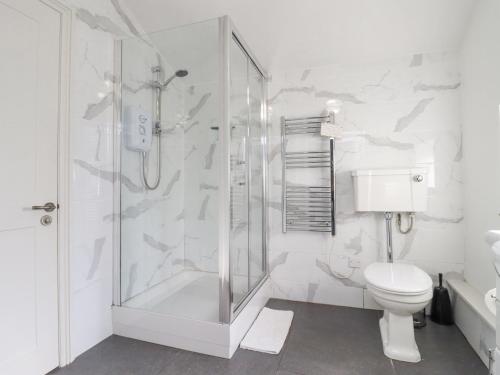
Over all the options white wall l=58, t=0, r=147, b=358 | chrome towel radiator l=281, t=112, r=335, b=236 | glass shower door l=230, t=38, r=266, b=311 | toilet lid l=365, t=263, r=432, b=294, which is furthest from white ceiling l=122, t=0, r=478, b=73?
toilet lid l=365, t=263, r=432, b=294

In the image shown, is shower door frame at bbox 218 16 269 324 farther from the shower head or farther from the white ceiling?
the shower head

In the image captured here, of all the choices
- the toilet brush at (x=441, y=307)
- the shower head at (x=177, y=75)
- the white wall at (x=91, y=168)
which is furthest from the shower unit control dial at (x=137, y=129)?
the toilet brush at (x=441, y=307)

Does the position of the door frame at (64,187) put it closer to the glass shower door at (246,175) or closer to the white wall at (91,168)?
the white wall at (91,168)

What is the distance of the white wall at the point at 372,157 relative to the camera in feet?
7.19

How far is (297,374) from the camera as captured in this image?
4.99ft

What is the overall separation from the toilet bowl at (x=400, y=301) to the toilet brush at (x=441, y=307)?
464 mm

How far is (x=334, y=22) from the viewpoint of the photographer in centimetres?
210

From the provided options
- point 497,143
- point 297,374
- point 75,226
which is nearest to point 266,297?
point 297,374

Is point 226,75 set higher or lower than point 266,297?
higher

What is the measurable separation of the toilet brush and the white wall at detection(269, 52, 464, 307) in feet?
0.53

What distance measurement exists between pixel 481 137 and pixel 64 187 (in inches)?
103

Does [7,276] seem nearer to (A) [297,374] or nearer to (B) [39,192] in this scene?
(B) [39,192]

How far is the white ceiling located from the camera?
1.96m

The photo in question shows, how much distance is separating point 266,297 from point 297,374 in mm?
944
